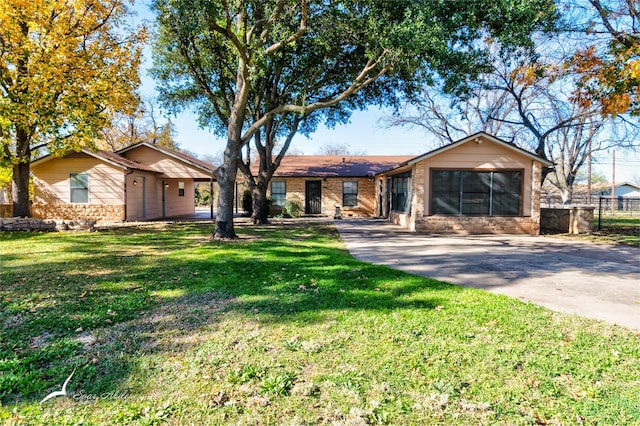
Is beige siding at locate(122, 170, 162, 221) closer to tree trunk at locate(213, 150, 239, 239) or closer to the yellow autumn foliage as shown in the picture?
the yellow autumn foliage

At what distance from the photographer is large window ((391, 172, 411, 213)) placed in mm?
16156

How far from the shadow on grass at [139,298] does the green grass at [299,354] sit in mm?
24

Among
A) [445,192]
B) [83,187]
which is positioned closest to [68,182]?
[83,187]

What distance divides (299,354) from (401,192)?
15029 mm

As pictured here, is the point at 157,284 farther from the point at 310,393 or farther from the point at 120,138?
the point at 120,138

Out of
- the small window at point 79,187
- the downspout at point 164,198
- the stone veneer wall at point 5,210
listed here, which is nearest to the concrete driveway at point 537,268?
the small window at point 79,187

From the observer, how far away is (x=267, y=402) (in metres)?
2.59

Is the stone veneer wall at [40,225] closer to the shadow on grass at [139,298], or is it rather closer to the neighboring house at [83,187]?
the neighboring house at [83,187]

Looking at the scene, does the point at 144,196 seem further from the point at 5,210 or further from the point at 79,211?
the point at 5,210

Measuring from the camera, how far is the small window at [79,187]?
1759cm

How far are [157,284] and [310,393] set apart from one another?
382 cm

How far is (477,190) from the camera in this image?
14.7 meters

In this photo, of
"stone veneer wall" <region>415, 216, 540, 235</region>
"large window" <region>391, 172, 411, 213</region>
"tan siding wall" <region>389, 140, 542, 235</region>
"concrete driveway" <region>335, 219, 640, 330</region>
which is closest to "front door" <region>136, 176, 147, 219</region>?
"concrete driveway" <region>335, 219, 640, 330</region>

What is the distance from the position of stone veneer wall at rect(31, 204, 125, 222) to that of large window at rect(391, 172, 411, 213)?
505 inches
